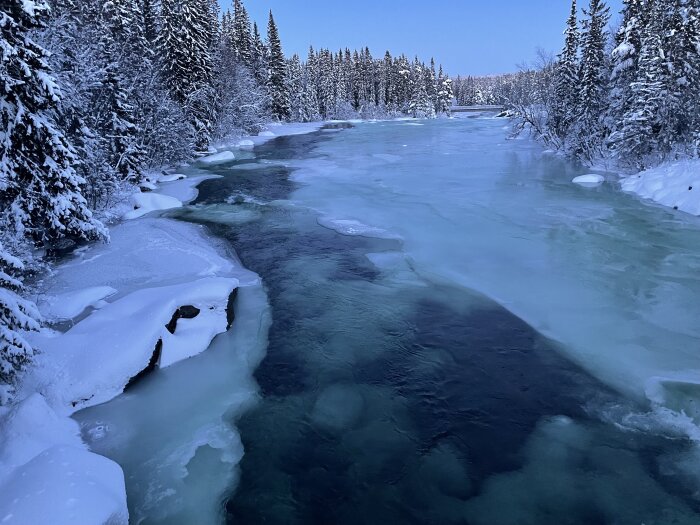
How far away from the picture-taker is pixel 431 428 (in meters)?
6.39

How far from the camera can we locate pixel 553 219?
52.9 feet

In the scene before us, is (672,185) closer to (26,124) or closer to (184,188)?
(26,124)

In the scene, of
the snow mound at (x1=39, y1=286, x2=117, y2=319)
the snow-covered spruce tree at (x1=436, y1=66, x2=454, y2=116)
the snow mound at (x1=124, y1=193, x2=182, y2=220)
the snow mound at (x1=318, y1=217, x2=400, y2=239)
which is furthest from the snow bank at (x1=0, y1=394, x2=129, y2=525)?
the snow-covered spruce tree at (x1=436, y1=66, x2=454, y2=116)

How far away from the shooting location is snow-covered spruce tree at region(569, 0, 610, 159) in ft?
94.8

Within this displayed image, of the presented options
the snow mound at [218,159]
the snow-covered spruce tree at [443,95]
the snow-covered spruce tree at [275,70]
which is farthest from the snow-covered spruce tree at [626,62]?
the snow-covered spruce tree at [443,95]

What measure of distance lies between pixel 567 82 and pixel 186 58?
28.6 meters

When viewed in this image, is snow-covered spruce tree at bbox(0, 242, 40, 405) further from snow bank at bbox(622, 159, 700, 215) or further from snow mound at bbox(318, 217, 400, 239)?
snow bank at bbox(622, 159, 700, 215)

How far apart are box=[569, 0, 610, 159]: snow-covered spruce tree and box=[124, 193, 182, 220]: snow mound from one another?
25049 millimetres

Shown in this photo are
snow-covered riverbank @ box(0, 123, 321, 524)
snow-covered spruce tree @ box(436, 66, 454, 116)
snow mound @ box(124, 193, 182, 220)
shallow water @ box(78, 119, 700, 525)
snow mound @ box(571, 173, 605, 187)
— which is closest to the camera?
snow-covered riverbank @ box(0, 123, 321, 524)

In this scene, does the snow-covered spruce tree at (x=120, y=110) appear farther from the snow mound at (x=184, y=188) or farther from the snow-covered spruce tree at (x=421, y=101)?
the snow-covered spruce tree at (x=421, y=101)

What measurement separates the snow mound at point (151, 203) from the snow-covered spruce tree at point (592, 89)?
2505 cm

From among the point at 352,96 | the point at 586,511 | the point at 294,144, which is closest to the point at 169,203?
the point at 586,511

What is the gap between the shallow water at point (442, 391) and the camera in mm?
5312

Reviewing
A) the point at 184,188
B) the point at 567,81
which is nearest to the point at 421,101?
the point at 567,81
